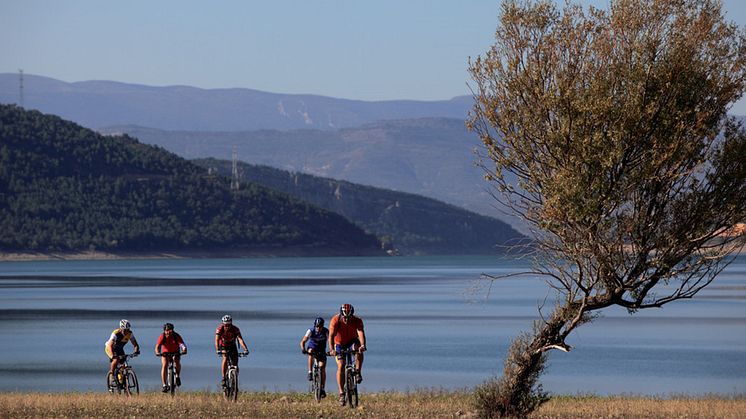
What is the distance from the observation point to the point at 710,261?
2378cm

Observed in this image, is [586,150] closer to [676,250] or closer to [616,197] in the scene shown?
[616,197]

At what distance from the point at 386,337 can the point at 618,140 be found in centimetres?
4119

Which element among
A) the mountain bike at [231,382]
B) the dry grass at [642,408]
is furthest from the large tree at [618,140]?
the mountain bike at [231,382]

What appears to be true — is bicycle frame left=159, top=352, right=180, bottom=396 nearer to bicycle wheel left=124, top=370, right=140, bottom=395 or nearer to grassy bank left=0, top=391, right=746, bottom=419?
grassy bank left=0, top=391, right=746, bottom=419

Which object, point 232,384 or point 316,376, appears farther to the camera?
point 232,384

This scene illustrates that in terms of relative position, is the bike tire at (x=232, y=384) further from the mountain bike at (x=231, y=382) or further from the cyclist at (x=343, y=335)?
the cyclist at (x=343, y=335)

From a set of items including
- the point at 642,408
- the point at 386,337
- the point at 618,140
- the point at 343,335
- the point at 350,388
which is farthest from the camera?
the point at 386,337

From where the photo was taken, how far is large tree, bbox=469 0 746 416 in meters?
22.2

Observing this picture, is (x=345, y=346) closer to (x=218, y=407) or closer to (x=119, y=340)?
(x=218, y=407)

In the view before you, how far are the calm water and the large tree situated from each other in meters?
2.57

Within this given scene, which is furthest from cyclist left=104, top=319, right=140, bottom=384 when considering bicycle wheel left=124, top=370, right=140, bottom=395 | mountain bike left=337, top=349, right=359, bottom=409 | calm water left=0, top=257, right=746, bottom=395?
calm water left=0, top=257, right=746, bottom=395

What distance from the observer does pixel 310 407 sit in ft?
85.3

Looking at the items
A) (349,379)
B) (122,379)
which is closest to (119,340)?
(122,379)

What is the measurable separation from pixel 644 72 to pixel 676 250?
308 cm
